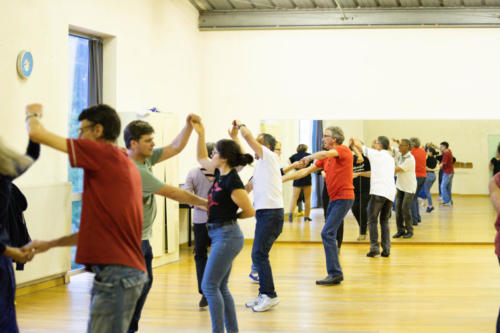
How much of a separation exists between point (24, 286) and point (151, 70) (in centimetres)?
350

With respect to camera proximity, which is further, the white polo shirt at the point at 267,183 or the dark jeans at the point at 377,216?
the dark jeans at the point at 377,216

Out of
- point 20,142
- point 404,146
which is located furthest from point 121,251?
point 404,146

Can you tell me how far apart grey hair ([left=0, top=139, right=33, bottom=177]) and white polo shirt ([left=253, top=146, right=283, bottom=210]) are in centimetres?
263

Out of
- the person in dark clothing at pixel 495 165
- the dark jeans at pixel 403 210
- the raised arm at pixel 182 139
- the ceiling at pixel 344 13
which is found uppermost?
the ceiling at pixel 344 13

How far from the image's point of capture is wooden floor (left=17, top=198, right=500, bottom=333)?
476 cm

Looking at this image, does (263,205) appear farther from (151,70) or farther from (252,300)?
(151,70)

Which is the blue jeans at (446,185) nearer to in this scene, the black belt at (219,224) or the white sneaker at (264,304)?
the white sneaker at (264,304)

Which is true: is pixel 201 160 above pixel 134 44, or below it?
below

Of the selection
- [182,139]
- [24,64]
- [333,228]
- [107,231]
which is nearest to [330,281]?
[333,228]

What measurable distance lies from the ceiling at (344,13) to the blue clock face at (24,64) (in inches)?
163

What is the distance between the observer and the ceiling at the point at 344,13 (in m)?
9.44

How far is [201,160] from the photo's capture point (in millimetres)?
4055

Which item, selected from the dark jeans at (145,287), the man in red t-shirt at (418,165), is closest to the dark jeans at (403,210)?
the man in red t-shirt at (418,165)

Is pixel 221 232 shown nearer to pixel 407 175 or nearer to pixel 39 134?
pixel 39 134
